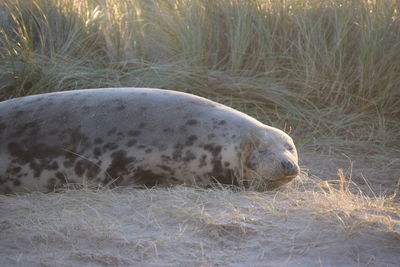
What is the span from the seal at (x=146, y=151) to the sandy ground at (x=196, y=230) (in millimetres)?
174

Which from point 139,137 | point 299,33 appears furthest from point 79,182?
point 299,33

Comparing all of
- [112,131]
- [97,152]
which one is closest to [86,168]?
[97,152]

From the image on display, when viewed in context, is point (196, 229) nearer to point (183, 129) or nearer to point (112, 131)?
point (183, 129)

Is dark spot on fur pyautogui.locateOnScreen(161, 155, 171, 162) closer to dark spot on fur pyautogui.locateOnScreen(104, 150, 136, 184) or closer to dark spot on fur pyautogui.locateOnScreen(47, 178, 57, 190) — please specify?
dark spot on fur pyautogui.locateOnScreen(104, 150, 136, 184)

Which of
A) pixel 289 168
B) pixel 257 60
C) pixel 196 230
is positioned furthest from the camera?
pixel 257 60

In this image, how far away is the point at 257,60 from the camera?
469cm

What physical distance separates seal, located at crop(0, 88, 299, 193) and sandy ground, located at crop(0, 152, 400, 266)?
17cm

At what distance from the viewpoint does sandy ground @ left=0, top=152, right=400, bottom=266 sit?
1950 mm

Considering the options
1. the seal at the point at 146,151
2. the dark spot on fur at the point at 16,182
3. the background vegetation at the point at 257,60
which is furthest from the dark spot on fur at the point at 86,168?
the background vegetation at the point at 257,60

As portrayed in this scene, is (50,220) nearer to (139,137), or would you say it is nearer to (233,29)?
(139,137)

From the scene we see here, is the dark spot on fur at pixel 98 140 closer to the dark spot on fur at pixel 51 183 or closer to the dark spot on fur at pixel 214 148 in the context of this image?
the dark spot on fur at pixel 51 183

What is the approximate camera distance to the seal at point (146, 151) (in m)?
2.85

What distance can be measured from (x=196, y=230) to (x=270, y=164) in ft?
2.49

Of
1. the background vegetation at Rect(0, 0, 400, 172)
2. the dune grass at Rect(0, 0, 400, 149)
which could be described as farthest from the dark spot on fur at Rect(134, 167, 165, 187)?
the dune grass at Rect(0, 0, 400, 149)
